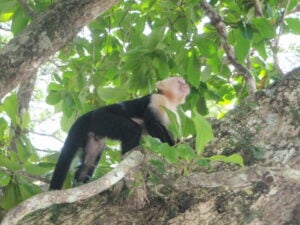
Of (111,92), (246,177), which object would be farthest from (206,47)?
(246,177)

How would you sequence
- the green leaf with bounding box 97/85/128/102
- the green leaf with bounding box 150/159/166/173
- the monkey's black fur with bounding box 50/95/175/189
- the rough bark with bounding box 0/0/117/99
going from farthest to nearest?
the monkey's black fur with bounding box 50/95/175/189, the green leaf with bounding box 97/85/128/102, the rough bark with bounding box 0/0/117/99, the green leaf with bounding box 150/159/166/173

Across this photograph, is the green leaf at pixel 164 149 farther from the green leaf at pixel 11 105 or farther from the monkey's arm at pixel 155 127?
the monkey's arm at pixel 155 127

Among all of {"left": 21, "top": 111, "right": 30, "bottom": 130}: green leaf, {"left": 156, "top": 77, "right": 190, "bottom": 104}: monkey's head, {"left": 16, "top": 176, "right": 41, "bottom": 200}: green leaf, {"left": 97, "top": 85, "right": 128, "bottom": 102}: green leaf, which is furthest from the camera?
{"left": 156, "top": 77, "right": 190, "bottom": 104}: monkey's head

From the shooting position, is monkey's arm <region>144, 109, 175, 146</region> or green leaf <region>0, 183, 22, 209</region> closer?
green leaf <region>0, 183, 22, 209</region>

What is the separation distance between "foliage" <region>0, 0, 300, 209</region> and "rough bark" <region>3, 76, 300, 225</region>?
0.38 ft

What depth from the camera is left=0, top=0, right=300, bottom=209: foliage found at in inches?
86.5

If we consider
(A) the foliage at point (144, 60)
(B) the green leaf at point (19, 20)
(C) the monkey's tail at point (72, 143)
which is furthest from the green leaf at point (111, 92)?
(B) the green leaf at point (19, 20)

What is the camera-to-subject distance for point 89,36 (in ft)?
10.6

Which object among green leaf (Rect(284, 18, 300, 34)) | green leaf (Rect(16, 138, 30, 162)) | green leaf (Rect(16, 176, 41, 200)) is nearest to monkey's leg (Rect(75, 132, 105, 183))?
green leaf (Rect(16, 138, 30, 162))

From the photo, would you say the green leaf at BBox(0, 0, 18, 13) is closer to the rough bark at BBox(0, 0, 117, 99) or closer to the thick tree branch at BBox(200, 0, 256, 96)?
the rough bark at BBox(0, 0, 117, 99)

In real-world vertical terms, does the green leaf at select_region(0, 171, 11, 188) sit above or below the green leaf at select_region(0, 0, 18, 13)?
below

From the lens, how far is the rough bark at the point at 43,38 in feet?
6.26

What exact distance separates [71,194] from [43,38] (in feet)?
2.60

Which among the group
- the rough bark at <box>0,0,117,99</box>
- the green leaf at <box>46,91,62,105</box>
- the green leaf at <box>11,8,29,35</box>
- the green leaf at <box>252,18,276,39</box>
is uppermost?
the rough bark at <box>0,0,117,99</box>
